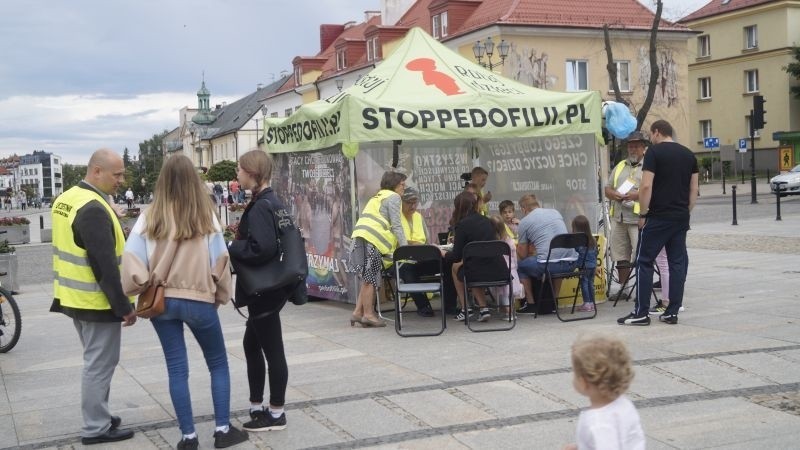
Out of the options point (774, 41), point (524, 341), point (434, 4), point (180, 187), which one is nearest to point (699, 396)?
point (524, 341)

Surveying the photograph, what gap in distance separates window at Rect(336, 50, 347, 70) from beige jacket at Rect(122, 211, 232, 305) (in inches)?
2053

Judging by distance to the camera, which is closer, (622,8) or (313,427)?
(313,427)

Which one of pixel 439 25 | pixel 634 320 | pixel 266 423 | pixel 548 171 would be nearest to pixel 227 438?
pixel 266 423

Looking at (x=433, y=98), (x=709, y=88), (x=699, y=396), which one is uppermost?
(x=709, y=88)

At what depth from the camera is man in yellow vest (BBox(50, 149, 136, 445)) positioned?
527cm

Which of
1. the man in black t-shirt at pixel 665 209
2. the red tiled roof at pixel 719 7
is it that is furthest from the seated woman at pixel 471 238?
the red tiled roof at pixel 719 7

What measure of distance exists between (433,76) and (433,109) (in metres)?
1.00

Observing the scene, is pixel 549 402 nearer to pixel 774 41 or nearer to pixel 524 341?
pixel 524 341

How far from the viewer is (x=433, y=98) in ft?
33.7

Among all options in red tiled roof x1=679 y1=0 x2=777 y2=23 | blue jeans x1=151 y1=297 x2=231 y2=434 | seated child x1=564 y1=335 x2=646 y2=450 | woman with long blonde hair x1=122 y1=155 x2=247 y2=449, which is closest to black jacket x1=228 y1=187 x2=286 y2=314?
woman with long blonde hair x1=122 y1=155 x2=247 y2=449

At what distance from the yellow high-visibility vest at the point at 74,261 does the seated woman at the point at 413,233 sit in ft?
15.1

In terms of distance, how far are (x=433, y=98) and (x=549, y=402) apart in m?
5.00

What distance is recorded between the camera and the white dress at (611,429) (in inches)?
120

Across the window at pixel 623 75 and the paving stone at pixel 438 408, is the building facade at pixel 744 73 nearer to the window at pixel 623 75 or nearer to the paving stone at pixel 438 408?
the window at pixel 623 75
